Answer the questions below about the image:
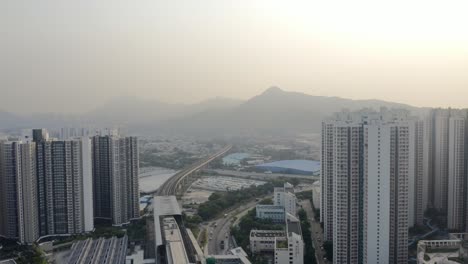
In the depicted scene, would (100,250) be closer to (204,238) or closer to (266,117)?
(204,238)

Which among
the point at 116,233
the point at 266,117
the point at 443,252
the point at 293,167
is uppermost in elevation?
the point at 266,117

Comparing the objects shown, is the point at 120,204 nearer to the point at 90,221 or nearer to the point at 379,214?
the point at 90,221

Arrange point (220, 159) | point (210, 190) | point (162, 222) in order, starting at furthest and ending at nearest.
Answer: point (220, 159), point (210, 190), point (162, 222)

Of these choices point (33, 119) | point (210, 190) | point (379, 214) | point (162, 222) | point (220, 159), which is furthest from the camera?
point (220, 159)

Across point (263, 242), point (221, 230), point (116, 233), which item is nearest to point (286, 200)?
point (221, 230)

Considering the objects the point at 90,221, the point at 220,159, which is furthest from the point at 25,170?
the point at 220,159

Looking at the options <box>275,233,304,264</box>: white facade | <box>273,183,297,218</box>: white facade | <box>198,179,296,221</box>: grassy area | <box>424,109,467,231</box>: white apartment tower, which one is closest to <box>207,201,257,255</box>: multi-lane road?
<box>198,179,296,221</box>: grassy area
